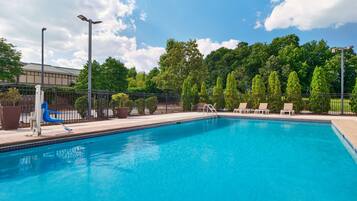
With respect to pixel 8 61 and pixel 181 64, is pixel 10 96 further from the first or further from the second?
pixel 181 64

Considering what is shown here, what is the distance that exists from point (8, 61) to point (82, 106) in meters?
12.4

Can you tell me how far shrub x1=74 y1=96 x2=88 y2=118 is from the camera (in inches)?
451

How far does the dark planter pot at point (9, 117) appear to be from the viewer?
8.16m

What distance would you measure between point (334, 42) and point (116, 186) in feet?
119

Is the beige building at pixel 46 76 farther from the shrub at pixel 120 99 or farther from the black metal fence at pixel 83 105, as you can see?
the shrub at pixel 120 99

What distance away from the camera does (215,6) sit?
1802cm

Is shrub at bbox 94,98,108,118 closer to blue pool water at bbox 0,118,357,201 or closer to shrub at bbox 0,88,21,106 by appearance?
shrub at bbox 0,88,21,106

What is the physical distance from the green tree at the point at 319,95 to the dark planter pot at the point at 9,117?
15.8 meters

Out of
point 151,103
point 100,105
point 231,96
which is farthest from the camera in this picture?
point 231,96

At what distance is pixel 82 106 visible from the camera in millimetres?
11531

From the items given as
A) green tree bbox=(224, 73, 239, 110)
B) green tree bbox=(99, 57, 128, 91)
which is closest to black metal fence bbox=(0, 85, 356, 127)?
green tree bbox=(224, 73, 239, 110)

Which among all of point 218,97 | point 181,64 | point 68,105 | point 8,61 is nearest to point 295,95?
point 218,97

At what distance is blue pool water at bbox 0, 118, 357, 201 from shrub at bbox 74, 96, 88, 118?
402 centimetres

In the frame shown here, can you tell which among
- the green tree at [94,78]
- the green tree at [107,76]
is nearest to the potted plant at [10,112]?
the green tree at [94,78]
